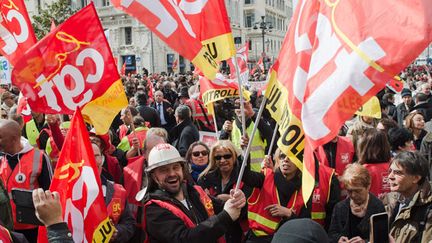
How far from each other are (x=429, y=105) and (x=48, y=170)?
7426 mm

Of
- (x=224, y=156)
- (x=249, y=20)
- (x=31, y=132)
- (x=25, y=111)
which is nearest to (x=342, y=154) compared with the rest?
(x=224, y=156)

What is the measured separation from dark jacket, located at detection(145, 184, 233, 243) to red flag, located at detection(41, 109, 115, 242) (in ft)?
1.04

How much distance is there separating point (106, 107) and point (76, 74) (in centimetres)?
A: 41

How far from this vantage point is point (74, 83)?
4.85m

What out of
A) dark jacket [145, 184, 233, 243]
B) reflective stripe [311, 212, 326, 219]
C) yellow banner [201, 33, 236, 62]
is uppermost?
yellow banner [201, 33, 236, 62]

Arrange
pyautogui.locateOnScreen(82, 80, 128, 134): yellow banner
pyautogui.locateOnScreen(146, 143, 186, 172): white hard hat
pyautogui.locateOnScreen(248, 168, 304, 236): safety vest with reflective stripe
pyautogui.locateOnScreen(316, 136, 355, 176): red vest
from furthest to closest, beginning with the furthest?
pyautogui.locateOnScreen(316, 136, 355, 176): red vest, pyautogui.locateOnScreen(82, 80, 128, 134): yellow banner, pyautogui.locateOnScreen(248, 168, 304, 236): safety vest with reflective stripe, pyautogui.locateOnScreen(146, 143, 186, 172): white hard hat

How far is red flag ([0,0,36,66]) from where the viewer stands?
20.5 feet

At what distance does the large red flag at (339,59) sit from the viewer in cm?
275

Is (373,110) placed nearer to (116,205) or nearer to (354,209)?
(354,209)

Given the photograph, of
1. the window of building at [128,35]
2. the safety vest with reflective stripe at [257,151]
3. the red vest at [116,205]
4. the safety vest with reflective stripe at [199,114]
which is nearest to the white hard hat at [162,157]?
the red vest at [116,205]

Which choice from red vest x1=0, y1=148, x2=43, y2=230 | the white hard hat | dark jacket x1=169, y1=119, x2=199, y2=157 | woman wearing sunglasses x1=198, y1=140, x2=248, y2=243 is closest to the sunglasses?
woman wearing sunglasses x1=198, y1=140, x2=248, y2=243

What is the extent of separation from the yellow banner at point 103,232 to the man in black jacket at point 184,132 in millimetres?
3640

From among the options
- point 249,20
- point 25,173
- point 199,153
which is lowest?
point 249,20

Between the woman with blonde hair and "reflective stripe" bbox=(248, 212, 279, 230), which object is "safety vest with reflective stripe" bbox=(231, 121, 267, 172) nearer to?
"reflective stripe" bbox=(248, 212, 279, 230)
